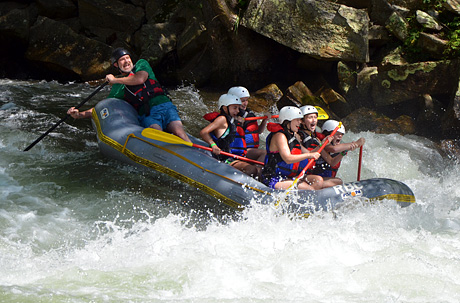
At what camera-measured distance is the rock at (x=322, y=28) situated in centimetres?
870

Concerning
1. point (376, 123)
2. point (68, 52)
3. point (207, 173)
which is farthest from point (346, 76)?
point (68, 52)

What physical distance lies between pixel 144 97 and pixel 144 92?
7 centimetres

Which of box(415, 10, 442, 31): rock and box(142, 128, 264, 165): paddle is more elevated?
box(415, 10, 442, 31): rock

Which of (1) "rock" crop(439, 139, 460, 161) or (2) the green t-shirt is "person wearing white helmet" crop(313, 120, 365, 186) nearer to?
(2) the green t-shirt

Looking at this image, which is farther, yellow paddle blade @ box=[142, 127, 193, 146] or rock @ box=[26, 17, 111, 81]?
rock @ box=[26, 17, 111, 81]

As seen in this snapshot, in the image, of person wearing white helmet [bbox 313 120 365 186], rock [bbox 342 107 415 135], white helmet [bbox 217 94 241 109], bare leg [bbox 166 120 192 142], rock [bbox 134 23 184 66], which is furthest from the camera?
rock [bbox 134 23 184 66]

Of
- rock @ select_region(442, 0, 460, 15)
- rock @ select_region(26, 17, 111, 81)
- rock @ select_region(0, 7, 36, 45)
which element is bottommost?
rock @ select_region(26, 17, 111, 81)

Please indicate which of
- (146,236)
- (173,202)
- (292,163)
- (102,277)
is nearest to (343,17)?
(292,163)

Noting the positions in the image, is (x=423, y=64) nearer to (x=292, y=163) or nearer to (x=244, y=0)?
(x=244, y=0)

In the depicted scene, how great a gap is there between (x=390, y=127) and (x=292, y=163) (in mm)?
4022

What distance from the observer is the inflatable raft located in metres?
4.78

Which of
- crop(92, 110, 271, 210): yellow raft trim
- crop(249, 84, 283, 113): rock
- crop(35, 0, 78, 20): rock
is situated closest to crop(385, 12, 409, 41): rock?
crop(249, 84, 283, 113): rock

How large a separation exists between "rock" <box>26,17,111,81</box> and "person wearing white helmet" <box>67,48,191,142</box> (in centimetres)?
415

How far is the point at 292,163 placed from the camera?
501cm
